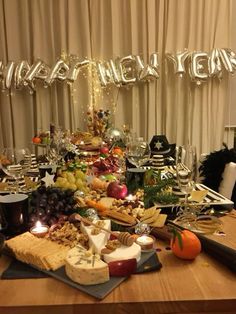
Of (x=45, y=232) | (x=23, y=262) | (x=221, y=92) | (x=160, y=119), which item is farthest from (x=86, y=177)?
(x=221, y=92)

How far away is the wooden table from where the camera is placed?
1.97 feet

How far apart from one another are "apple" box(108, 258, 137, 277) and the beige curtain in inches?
107

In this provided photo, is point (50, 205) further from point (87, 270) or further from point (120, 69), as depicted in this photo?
Result: point (120, 69)

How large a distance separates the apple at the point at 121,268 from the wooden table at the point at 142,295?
0.06 feet

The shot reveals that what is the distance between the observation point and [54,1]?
126 inches

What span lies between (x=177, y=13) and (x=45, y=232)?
2974mm

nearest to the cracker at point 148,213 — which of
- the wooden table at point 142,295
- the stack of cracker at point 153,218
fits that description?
the stack of cracker at point 153,218

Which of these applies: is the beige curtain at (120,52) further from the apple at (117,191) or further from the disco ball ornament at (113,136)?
the apple at (117,191)

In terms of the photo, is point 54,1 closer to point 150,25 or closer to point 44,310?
point 150,25

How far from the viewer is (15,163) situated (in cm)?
132

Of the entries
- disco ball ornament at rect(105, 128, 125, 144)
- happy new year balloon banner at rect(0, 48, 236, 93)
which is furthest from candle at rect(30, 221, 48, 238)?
happy new year balloon banner at rect(0, 48, 236, 93)

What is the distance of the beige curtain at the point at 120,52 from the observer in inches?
126

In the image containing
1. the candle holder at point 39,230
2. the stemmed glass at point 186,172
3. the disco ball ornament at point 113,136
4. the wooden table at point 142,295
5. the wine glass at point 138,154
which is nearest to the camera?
the wooden table at point 142,295

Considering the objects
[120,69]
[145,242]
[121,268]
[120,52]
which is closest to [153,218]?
[145,242]
